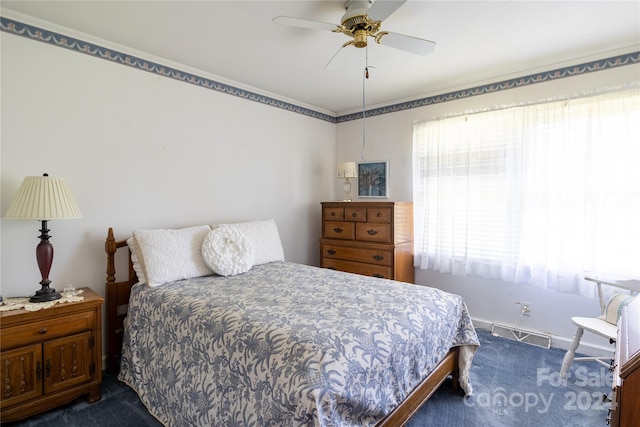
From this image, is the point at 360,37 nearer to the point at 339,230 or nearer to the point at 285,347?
the point at 285,347

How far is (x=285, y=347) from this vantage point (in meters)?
1.36

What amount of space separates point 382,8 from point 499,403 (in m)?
2.45

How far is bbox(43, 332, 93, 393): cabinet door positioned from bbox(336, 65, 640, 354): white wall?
310cm

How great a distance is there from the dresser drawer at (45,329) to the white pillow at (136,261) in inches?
Answer: 14.5

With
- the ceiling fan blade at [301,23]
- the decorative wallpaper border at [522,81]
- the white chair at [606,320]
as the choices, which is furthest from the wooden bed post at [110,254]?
the white chair at [606,320]

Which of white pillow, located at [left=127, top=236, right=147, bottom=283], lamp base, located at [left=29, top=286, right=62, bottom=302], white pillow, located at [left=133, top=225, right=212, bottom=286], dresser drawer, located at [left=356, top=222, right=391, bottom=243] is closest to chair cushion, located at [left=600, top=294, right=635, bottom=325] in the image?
dresser drawer, located at [left=356, top=222, right=391, bottom=243]

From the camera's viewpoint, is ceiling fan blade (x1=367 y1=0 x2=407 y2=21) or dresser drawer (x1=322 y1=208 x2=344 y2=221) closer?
ceiling fan blade (x1=367 y1=0 x2=407 y2=21)

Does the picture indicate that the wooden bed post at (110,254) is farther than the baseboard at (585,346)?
No

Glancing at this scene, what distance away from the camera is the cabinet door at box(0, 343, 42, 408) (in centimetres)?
177

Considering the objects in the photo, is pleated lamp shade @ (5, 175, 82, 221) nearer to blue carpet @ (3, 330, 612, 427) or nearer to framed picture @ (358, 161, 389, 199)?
blue carpet @ (3, 330, 612, 427)

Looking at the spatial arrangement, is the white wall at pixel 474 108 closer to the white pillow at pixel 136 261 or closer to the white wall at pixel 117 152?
the white wall at pixel 117 152

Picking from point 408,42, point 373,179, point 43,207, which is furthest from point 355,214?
point 43,207

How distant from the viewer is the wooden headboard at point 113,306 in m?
2.44

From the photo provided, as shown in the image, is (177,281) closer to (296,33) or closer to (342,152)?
(296,33)
